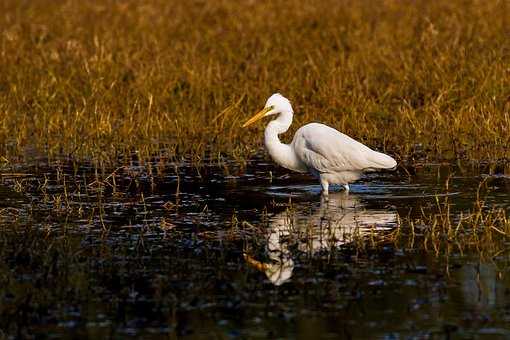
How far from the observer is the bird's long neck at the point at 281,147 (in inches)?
373

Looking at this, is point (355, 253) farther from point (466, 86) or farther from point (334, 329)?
point (466, 86)

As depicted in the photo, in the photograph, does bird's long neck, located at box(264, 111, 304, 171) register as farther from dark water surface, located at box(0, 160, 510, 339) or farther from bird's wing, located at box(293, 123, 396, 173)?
dark water surface, located at box(0, 160, 510, 339)

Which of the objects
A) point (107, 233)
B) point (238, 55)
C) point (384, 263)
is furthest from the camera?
point (238, 55)

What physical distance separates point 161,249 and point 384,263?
1.32 metres

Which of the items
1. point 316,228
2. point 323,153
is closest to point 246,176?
point 323,153

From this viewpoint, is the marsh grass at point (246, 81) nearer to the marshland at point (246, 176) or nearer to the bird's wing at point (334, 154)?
the marshland at point (246, 176)

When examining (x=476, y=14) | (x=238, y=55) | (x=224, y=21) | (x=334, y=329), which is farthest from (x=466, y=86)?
(x=334, y=329)

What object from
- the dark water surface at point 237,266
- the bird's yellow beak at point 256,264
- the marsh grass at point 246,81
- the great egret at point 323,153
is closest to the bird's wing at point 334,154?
the great egret at point 323,153

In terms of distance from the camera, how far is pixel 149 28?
17.2 metres

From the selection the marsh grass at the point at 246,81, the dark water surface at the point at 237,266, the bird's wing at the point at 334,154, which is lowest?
the dark water surface at the point at 237,266

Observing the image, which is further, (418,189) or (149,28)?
(149,28)

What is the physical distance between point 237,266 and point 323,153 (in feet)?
9.19

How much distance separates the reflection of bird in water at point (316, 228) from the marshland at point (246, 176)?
28mm

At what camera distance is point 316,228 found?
24.9 feet
